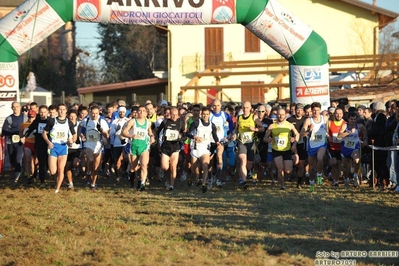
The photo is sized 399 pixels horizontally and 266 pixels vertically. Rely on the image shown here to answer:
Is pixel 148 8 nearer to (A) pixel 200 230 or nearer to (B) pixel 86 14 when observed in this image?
(B) pixel 86 14

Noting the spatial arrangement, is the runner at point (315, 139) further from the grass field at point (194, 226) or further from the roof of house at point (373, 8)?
the roof of house at point (373, 8)

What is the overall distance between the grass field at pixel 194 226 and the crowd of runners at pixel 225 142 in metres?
0.61

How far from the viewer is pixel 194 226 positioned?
11906mm

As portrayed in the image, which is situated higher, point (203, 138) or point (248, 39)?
point (248, 39)

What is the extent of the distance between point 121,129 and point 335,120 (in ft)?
15.3

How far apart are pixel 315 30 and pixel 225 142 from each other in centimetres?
2959

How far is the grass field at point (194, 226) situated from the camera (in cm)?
983

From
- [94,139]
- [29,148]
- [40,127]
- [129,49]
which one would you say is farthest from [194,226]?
[129,49]

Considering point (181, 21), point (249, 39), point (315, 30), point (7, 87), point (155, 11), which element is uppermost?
point (315, 30)

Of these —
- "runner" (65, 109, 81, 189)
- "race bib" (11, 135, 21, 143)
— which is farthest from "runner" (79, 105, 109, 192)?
"race bib" (11, 135, 21, 143)

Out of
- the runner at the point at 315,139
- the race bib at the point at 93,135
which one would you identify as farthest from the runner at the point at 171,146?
the runner at the point at 315,139

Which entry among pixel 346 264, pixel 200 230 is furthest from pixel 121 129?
pixel 346 264

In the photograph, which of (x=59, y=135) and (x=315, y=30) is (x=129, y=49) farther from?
(x=59, y=135)

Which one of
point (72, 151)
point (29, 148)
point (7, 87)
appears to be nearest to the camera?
point (72, 151)
